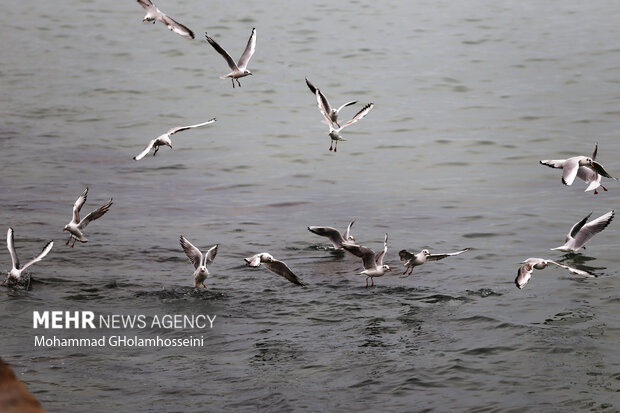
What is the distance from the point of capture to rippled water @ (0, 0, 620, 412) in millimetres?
8750

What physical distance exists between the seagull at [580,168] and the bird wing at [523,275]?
139 centimetres

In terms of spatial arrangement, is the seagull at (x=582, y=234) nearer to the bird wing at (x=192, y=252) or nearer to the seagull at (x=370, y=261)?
the seagull at (x=370, y=261)

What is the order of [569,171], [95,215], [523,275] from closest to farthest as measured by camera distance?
[523,275]
[95,215]
[569,171]

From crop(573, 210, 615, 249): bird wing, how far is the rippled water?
0.33 m

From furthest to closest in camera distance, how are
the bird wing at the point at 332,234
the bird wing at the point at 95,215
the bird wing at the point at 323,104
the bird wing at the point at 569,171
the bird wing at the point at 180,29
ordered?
the bird wing at the point at 180,29
the bird wing at the point at 323,104
the bird wing at the point at 569,171
the bird wing at the point at 95,215
the bird wing at the point at 332,234

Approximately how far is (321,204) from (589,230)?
14.9 feet

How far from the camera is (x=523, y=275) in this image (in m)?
10.4

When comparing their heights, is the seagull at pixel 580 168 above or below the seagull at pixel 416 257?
above

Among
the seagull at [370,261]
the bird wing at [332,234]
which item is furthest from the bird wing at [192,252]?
the seagull at [370,261]

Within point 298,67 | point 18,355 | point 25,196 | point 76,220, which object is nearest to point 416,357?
point 18,355

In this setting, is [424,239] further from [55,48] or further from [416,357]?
[55,48]

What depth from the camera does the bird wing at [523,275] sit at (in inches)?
403

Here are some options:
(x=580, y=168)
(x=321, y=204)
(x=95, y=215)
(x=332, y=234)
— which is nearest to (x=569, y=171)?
(x=580, y=168)

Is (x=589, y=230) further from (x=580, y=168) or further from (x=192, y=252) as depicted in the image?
(x=192, y=252)
